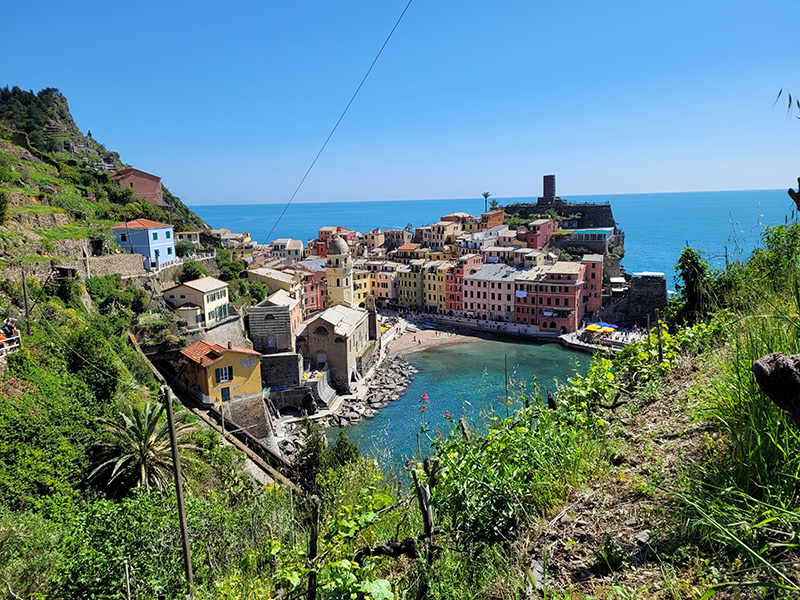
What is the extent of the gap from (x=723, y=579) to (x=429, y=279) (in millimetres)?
43661

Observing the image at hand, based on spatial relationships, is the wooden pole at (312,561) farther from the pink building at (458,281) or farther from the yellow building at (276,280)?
the pink building at (458,281)

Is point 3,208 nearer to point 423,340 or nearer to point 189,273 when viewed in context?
point 189,273

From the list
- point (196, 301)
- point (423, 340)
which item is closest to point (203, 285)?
point (196, 301)

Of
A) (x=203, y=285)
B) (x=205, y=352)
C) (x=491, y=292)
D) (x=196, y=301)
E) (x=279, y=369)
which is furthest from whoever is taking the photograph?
(x=491, y=292)

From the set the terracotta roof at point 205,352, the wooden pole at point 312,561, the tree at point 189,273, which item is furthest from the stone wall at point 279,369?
the wooden pole at point 312,561

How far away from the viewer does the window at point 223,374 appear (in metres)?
19.5

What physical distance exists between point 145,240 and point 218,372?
10777 mm

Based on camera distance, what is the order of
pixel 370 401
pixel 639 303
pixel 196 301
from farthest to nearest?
1. pixel 639 303
2. pixel 370 401
3. pixel 196 301

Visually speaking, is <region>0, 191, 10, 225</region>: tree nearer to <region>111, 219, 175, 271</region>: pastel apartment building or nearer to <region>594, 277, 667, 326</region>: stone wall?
<region>111, 219, 175, 271</region>: pastel apartment building

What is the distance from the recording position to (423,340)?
3803 centimetres

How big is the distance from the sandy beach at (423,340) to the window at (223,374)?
16221 mm

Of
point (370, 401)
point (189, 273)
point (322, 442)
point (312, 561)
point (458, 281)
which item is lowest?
point (370, 401)

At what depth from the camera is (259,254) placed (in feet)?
176

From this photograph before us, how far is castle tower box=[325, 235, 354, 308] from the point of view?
33031 mm
